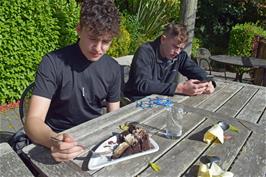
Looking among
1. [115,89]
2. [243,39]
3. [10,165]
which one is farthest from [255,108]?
[243,39]

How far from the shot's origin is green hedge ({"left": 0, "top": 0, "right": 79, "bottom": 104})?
15.3 ft

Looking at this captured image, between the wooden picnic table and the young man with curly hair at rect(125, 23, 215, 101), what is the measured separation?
12 centimetres

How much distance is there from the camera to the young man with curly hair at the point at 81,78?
2.12m

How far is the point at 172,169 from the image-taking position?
171cm

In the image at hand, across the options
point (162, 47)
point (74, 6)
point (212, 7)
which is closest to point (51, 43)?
point (74, 6)

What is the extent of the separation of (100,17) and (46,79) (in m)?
0.52

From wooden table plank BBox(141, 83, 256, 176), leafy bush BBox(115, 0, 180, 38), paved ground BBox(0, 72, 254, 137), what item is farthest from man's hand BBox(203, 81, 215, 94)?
leafy bush BBox(115, 0, 180, 38)

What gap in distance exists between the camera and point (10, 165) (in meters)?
1.61

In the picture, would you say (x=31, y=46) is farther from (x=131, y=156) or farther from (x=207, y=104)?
(x=131, y=156)

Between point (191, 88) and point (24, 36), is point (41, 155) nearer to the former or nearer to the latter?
point (191, 88)

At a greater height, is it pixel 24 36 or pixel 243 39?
pixel 24 36

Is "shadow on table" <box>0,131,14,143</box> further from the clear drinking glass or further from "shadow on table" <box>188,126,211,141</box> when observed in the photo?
"shadow on table" <box>188,126,211,141</box>

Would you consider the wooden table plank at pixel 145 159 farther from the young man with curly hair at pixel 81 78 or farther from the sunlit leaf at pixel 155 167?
the young man with curly hair at pixel 81 78

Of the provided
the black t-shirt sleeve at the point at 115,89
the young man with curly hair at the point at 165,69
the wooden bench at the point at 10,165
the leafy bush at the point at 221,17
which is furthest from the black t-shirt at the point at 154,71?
the leafy bush at the point at 221,17
